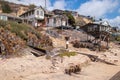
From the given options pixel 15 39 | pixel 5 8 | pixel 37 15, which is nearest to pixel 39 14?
pixel 37 15

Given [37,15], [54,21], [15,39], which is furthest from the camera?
[54,21]

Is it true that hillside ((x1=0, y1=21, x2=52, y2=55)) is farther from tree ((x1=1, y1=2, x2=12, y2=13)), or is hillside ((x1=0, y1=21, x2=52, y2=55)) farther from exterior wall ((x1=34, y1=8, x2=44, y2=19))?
tree ((x1=1, y1=2, x2=12, y2=13))

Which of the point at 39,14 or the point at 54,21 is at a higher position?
the point at 39,14

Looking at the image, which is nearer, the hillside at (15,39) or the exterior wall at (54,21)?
the hillside at (15,39)

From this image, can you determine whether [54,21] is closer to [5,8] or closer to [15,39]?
[5,8]

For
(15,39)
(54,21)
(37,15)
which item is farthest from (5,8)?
(15,39)

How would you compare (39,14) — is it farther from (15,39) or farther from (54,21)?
(15,39)

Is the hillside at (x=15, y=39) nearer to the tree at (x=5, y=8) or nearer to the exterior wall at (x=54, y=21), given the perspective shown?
the exterior wall at (x=54, y=21)

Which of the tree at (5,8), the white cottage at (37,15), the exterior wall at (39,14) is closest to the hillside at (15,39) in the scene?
the white cottage at (37,15)

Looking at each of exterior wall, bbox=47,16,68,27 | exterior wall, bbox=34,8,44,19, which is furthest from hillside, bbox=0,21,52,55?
exterior wall, bbox=47,16,68,27

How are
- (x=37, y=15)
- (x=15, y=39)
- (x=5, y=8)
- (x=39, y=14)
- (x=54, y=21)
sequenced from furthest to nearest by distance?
(x=5, y=8), (x=54, y=21), (x=39, y=14), (x=37, y=15), (x=15, y=39)

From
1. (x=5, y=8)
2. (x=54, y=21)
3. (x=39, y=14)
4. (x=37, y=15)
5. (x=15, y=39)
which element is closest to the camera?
(x=15, y=39)

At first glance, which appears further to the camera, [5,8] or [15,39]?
[5,8]

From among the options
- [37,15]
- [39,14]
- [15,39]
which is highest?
[39,14]
